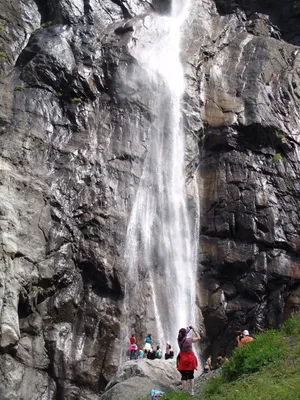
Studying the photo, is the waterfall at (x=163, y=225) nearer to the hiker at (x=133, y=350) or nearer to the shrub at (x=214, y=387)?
the hiker at (x=133, y=350)

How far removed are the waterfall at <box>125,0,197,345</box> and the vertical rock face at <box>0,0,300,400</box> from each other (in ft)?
1.93

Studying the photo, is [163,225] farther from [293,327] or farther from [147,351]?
[293,327]

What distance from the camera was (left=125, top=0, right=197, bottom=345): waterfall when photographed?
70.8 feet

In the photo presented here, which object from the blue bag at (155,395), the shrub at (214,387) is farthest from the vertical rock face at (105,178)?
the shrub at (214,387)

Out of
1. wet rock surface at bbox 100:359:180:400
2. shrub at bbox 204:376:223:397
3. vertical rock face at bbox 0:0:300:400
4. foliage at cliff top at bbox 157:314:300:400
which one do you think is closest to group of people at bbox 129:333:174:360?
vertical rock face at bbox 0:0:300:400

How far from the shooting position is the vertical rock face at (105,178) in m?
18.8

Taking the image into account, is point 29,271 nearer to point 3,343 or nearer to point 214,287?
point 3,343

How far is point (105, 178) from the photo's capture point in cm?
2352

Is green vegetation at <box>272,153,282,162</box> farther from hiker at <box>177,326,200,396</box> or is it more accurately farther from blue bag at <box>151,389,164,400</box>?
blue bag at <box>151,389,164,400</box>

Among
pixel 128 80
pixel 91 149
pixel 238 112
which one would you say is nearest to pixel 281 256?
pixel 238 112

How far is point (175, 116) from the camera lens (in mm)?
27375

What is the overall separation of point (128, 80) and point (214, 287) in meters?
11.9

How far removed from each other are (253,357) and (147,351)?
8.76m

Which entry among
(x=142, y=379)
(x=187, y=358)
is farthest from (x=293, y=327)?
(x=142, y=379)
